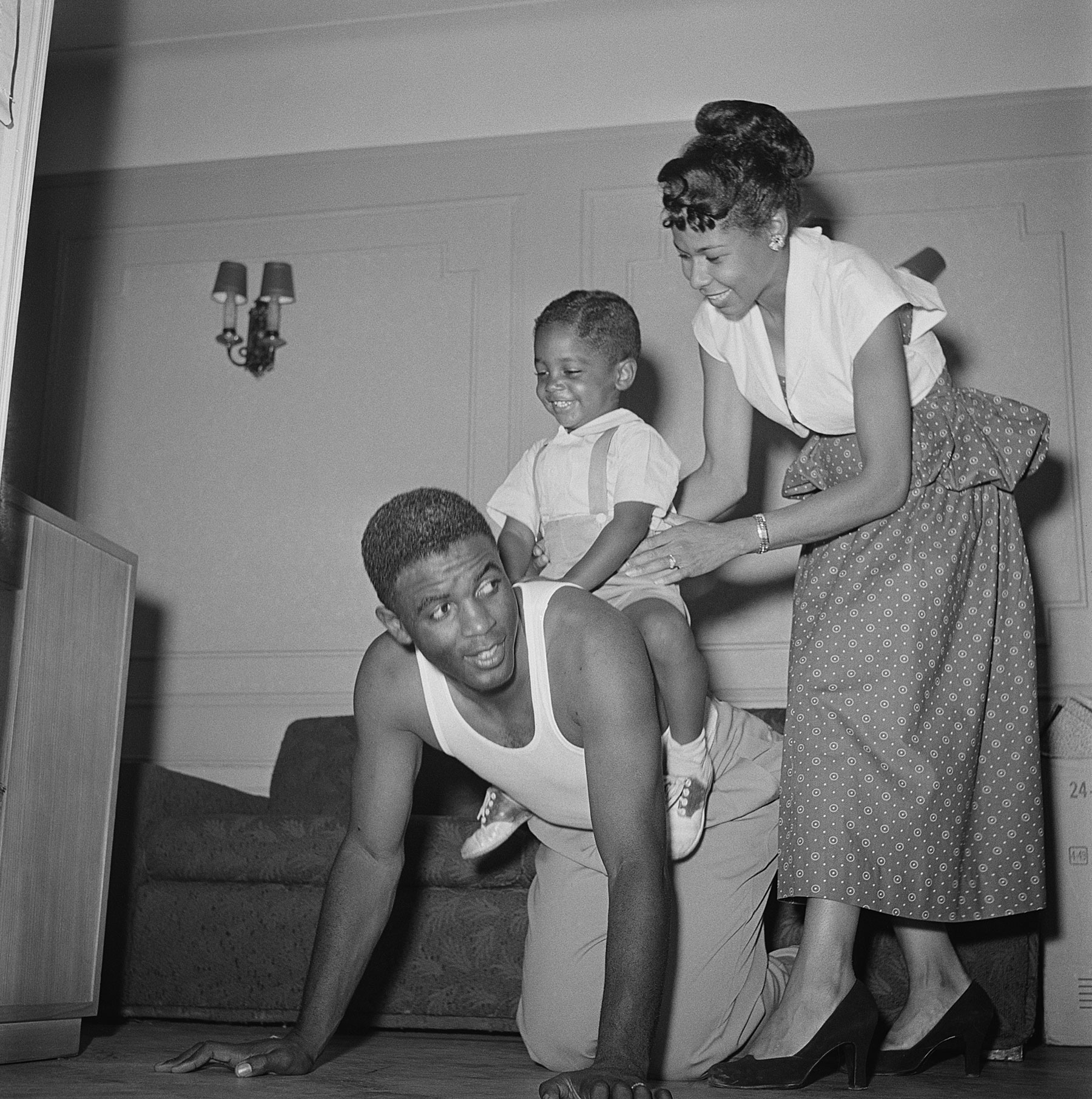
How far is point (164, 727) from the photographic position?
4.11 metres

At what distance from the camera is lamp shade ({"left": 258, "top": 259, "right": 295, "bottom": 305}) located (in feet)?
13.8

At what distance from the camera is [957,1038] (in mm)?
2123

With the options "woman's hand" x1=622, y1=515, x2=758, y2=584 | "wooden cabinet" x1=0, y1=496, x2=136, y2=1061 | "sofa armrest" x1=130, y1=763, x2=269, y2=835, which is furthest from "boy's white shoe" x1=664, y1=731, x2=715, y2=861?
"sofa armrest" x1=130, y1=763, x2=269, y2=835

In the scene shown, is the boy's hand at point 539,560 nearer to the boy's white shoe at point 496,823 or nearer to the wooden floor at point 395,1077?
the boy's white shoe at point 496,823

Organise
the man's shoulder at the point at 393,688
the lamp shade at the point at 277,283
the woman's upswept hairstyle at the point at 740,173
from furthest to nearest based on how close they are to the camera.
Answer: the lamp shade at the point at 277,283, the woman's upswept hairstyle at the point at 740,173, the man's shoulder at the point at 393,688

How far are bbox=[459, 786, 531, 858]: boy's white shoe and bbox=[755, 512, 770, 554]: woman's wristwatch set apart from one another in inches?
23.2

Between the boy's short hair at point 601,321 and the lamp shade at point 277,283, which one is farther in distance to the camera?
the lamp shade at point 277,283

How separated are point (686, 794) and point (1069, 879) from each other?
4.40ft

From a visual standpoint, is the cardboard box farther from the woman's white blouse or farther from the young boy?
the woman's white blouse

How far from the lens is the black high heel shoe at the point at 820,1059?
184 centimetres

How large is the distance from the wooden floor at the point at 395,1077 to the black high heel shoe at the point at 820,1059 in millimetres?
28

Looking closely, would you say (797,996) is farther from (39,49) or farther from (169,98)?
(169,98)

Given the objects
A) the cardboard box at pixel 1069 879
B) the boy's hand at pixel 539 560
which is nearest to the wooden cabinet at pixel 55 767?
the boy's hand at pixel 539 560

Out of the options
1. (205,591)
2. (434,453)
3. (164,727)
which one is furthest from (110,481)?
(434,453)
